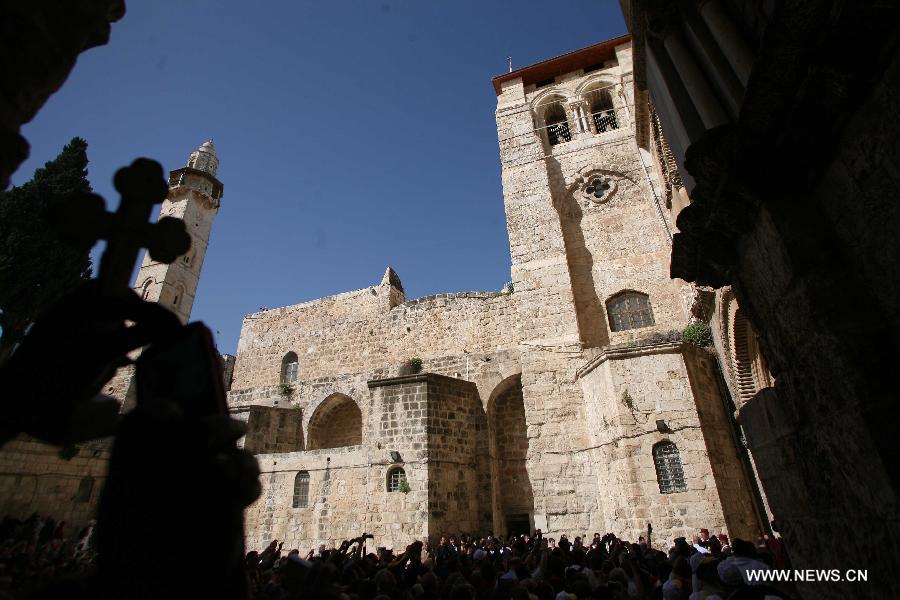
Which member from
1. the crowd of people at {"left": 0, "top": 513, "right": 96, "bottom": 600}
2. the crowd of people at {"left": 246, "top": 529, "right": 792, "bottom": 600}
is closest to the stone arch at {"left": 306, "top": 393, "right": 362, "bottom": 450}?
the crowd of people at {"left": 0, "top": 513, "right": 96, "bottom": 600}

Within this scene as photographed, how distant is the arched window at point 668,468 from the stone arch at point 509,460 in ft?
15.8

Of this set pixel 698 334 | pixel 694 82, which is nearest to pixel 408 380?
pixel 698 334

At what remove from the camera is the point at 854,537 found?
2689 millimetres

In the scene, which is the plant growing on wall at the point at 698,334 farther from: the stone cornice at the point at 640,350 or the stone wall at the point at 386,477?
the stone wall at the point at 386,477

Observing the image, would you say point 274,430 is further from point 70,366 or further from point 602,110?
point 602,110

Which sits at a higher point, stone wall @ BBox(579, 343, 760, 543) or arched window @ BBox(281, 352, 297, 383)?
arched window @ BBox(281, 352, 297, 383)

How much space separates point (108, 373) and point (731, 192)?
379 centimetres

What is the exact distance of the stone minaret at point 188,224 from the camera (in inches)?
917

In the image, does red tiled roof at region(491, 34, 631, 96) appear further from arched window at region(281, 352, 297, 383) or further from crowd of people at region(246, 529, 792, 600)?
crowd of people at region(246, 529, 792, 600)

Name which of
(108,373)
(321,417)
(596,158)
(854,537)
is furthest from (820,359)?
(321,417)

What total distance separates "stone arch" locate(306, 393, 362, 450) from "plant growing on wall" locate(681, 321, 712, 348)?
12.4 meters

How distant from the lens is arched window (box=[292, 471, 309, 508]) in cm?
1351

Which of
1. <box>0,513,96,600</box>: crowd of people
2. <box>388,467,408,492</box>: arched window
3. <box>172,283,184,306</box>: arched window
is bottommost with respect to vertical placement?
<box>0,513,96,600</box>: crowd of people

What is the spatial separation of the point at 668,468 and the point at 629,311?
6048 millimetres
